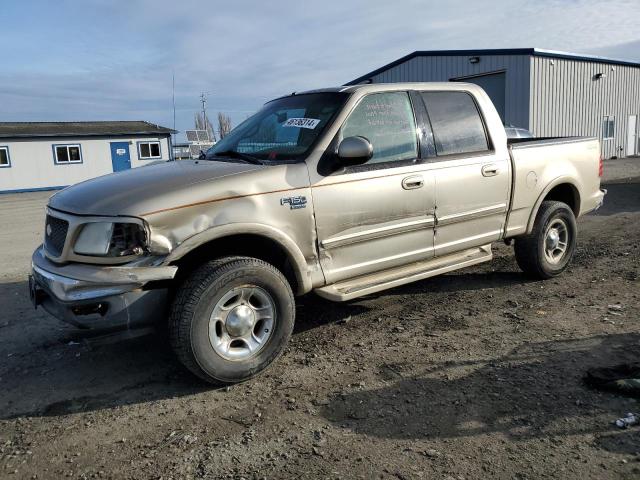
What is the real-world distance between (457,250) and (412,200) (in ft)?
2.83

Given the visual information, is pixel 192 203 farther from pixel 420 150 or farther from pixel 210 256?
pixel 420 150

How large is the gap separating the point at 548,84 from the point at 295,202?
829 inches

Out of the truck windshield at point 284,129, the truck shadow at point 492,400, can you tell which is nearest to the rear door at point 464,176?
the truck windshield at point 284,129

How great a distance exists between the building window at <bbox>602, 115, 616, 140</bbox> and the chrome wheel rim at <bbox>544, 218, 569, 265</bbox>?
23.0 meters

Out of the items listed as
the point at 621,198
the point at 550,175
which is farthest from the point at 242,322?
the point at 621,198

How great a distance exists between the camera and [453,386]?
3.44 meters

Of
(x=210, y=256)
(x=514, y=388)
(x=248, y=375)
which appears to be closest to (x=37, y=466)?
(x=248, y=375)

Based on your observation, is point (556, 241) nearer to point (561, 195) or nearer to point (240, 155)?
point (561, 195)

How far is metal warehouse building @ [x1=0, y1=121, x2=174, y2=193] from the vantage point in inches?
1048

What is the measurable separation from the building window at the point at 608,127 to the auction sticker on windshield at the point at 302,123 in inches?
1007

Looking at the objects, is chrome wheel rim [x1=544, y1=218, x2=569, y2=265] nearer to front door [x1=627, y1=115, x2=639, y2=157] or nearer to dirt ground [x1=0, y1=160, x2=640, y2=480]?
dirt ground [x1=0, y1=160, x2=640, y2=480]

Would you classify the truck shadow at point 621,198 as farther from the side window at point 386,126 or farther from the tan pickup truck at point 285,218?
the side window at point 386,126

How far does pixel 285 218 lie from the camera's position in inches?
146

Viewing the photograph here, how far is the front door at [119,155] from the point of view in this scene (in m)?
29.1
